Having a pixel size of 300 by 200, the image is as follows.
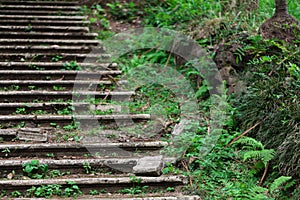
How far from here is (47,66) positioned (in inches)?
222

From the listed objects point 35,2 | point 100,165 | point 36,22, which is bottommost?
point 100,165

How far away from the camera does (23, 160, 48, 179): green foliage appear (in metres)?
3.83

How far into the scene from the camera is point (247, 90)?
15.9ft

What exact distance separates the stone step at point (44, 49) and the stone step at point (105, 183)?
8.76ft

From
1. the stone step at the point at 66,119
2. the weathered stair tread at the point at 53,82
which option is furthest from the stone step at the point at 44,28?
the stone step at the point at 66,119

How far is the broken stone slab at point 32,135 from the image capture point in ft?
14.2

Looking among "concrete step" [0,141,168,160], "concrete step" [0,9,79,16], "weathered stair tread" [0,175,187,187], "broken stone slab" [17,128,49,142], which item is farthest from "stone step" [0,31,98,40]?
"weathered stair tread" [0,175,187,187]

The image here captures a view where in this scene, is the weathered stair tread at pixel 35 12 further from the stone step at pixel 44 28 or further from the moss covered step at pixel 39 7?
the stone step at pixel 44 28

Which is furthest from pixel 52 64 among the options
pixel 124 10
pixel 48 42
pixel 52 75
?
pixel 124 10

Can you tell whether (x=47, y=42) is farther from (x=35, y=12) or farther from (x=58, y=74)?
(x=35, y=12)

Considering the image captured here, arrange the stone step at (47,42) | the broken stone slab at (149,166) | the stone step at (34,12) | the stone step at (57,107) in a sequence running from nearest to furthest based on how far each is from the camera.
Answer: the broken stone slab at (149,166) < the stone step at (57,107) < the stone step at (47,42) < the stone step at (34,12)

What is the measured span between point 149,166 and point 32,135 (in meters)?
1.34

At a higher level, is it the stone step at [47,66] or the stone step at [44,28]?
the stone step at [44,28]

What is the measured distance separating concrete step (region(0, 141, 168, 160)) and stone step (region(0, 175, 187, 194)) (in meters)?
0.38
